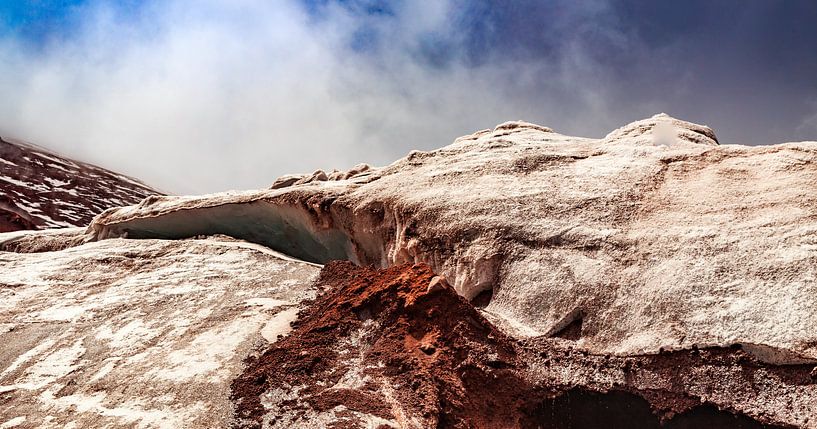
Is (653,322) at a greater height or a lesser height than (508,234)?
lesser

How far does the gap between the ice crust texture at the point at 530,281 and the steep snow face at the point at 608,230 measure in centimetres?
2

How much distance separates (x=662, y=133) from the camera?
8305 mm

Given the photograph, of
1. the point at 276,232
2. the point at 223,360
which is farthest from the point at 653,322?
the point at 276,232

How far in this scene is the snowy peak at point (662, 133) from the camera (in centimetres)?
809

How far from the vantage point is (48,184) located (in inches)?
1441

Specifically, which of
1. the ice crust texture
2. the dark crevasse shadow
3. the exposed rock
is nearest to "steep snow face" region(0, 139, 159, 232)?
the exposed rock

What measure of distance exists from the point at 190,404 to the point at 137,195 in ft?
139

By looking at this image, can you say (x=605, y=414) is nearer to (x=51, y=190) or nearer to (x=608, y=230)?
(x=608, y=230)

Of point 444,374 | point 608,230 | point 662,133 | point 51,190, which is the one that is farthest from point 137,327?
point 51,190

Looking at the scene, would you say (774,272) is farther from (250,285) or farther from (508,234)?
(250,285)

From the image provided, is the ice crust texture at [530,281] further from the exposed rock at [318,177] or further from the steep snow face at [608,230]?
the exposed rock at [318,177]

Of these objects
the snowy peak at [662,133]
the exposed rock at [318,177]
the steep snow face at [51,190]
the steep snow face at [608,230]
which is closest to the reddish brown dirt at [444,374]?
the steep snow face at [608,230]

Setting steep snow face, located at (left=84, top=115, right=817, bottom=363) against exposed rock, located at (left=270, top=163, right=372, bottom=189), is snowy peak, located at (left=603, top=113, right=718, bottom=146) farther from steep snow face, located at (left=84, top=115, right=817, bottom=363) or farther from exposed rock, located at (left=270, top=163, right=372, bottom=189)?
exposed rock, located at (left=270, top=163, right=372, bottom=189)

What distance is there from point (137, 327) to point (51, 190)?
36.3m
